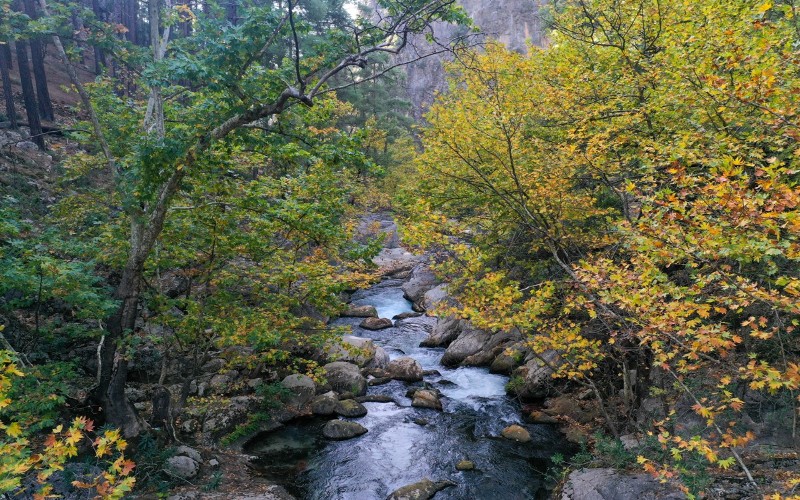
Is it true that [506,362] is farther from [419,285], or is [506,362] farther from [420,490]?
[419,285]

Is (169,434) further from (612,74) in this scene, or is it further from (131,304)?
(612,74)

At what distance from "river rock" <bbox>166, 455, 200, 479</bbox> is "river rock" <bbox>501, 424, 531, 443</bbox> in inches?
290

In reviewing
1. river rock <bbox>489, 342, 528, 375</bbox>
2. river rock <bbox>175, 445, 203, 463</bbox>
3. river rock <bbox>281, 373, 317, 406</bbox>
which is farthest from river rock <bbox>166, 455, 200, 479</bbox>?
river rock <bbox>489, 342, 528, 375</bbox>

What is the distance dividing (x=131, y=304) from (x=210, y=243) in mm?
1827

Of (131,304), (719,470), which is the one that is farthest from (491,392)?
(131,304)

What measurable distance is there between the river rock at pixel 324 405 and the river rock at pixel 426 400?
2354 millimetres

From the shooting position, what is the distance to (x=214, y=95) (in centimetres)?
776

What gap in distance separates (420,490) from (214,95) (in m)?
8.46

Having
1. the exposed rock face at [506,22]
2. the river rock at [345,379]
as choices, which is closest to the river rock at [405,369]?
the river rock at [345,379]

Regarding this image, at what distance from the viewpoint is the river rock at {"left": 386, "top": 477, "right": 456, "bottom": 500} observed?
8.79m

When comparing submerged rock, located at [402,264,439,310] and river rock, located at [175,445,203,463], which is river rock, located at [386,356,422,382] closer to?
river rock, located at [175,445,203,463]

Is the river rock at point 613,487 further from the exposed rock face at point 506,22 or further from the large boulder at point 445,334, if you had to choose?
the exposed rock face at point 506,22

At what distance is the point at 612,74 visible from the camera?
994cm

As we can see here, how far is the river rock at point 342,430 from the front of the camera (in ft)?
37.5
